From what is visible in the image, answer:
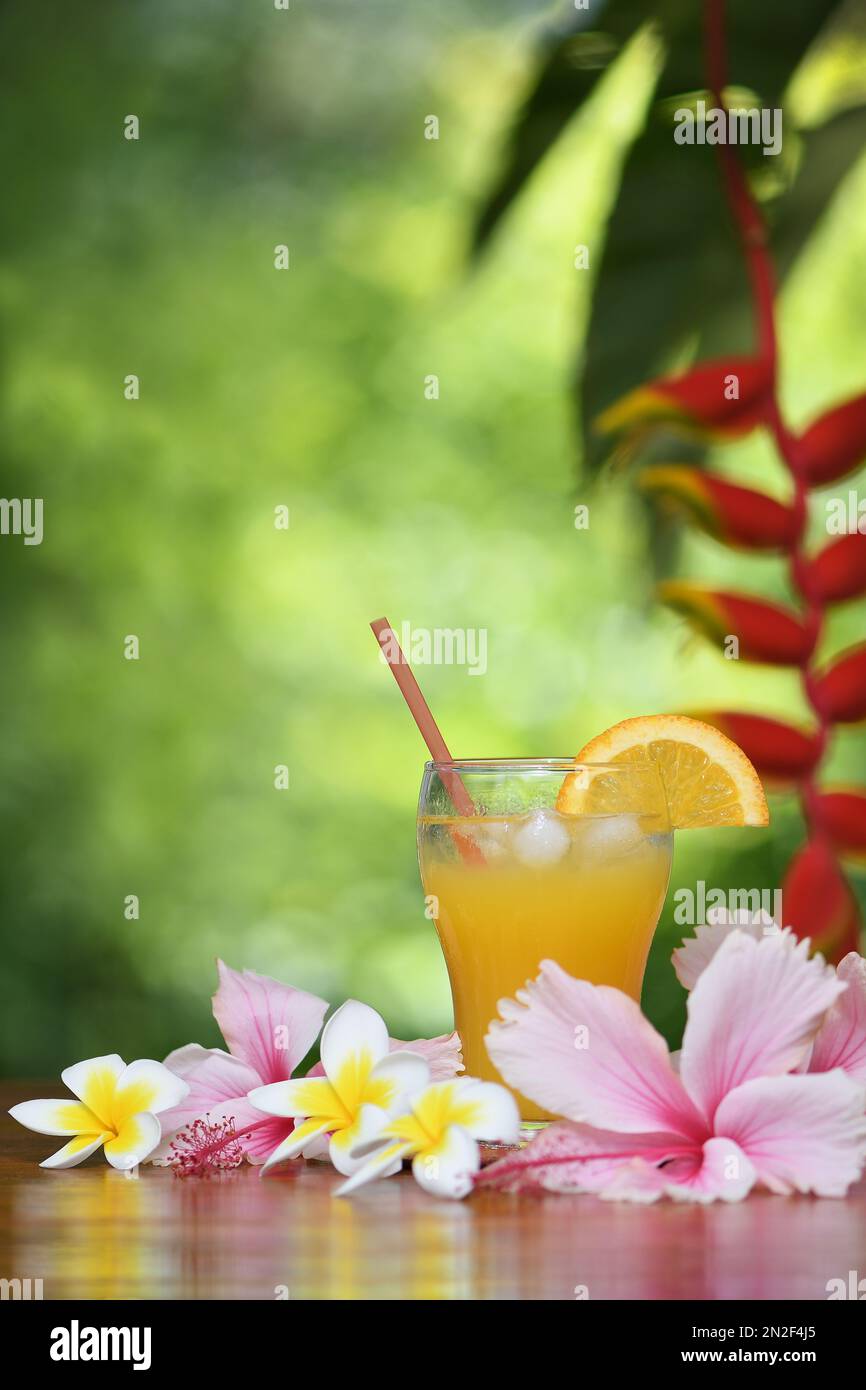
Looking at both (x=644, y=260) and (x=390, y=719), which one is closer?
(x=644, y=260)

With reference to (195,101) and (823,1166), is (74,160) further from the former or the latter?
(823,1166)

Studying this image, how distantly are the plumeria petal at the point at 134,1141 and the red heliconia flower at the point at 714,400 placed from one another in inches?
70.3

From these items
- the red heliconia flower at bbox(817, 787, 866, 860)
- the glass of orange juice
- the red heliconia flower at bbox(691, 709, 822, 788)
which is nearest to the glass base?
→ the glass of orange juice

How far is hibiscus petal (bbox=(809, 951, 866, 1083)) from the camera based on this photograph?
2.27 ft

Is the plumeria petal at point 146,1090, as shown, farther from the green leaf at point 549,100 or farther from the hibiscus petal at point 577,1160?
the green leaf at point 549,100

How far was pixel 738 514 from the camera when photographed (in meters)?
2.35

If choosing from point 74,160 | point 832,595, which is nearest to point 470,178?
point 74,160

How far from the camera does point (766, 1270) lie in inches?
19.8

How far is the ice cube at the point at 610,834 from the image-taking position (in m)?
0.77

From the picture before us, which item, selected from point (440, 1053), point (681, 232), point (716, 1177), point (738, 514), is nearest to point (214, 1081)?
point (440, 1053)

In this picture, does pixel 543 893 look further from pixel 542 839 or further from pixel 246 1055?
pixel 246 1055

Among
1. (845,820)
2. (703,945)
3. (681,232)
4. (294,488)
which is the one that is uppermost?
(681,232)

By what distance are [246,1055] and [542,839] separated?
172mm
